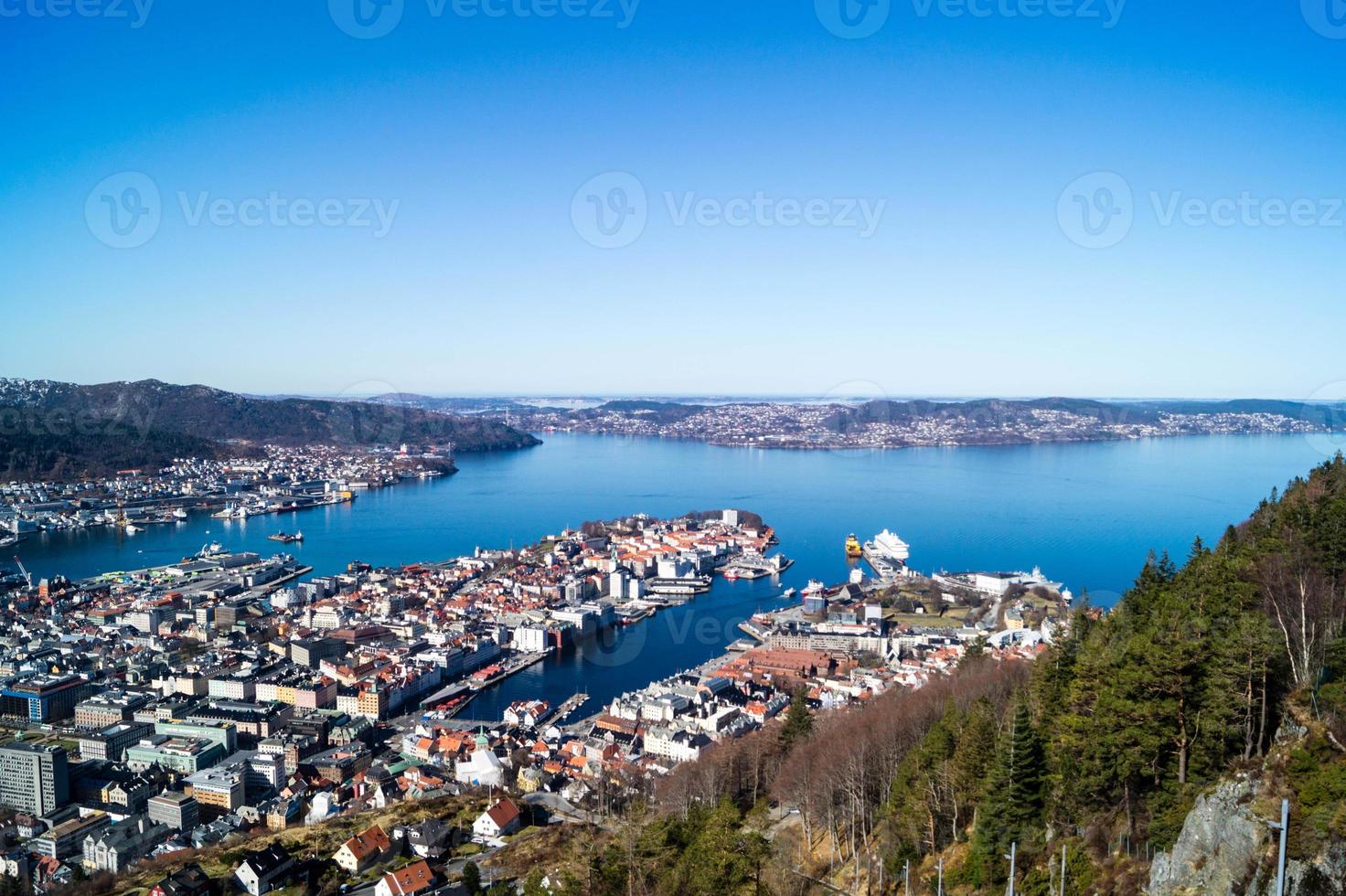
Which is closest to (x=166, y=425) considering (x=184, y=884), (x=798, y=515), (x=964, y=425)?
(x=798, y=515)

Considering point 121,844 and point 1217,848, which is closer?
point 1217,848

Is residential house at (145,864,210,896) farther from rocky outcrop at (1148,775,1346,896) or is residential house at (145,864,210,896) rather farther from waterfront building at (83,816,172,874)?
rocky outcrop at (1148,775,1346,896)

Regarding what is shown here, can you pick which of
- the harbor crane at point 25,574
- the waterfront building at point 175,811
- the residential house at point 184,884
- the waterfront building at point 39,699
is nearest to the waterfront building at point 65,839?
the waterfront building at point 175,811

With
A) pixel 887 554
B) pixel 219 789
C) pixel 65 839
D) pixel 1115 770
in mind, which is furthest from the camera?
pixel 887 554

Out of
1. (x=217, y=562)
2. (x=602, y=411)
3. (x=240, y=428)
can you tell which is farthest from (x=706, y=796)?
(x=602, y=411)

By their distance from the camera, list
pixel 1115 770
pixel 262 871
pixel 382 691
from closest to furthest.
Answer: pixel 1115 770 < pixel 262 871 < pixel 382 691

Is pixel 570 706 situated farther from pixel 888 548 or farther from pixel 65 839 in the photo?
pixel 888 548

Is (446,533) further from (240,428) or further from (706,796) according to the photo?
(240,428)

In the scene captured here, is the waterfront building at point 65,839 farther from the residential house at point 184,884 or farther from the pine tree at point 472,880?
the pine tree at point 472,880
